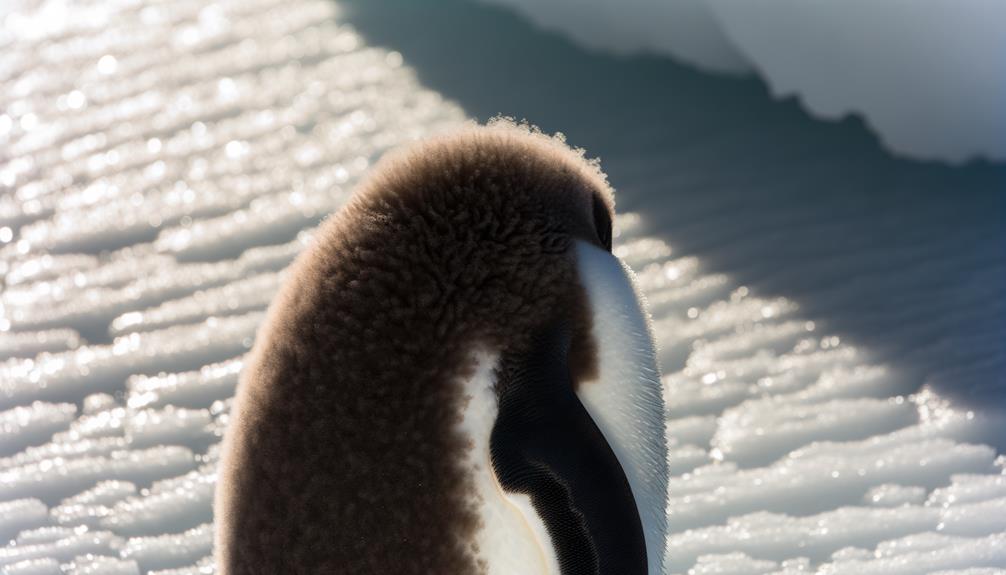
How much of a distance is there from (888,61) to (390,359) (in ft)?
10.1

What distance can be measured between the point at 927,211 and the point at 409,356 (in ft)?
8.65

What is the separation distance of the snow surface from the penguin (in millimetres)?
2708

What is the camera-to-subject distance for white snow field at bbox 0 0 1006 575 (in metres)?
2.83

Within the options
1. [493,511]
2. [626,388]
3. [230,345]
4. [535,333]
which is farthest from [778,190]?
[493,511]

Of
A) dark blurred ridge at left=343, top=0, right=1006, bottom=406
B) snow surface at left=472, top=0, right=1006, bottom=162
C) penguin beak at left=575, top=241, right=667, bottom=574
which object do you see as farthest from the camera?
snow surface at left=472, top=0, right=1006, bottom=162

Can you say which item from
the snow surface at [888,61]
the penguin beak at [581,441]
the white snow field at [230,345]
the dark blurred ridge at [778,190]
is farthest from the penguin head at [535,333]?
the snow surface at [888,61]

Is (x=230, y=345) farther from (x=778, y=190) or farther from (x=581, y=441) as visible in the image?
(x=581, y=441)

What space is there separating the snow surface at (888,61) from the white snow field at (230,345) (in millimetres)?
966

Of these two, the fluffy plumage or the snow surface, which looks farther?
the snow surface

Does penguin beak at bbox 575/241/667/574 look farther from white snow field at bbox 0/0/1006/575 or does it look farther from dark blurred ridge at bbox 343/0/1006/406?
dark blurred ridge at bbox 343/0/1006/406

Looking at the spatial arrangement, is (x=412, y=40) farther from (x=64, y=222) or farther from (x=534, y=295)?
(x=534, y=295)

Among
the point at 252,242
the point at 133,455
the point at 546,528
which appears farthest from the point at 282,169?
the point at 546,528

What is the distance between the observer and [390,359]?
1.83m

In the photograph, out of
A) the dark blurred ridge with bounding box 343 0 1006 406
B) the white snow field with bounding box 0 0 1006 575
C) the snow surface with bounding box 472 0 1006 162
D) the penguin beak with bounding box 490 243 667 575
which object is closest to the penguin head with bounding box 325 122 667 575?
the penguin beak with bounding box 490 243 667 575
